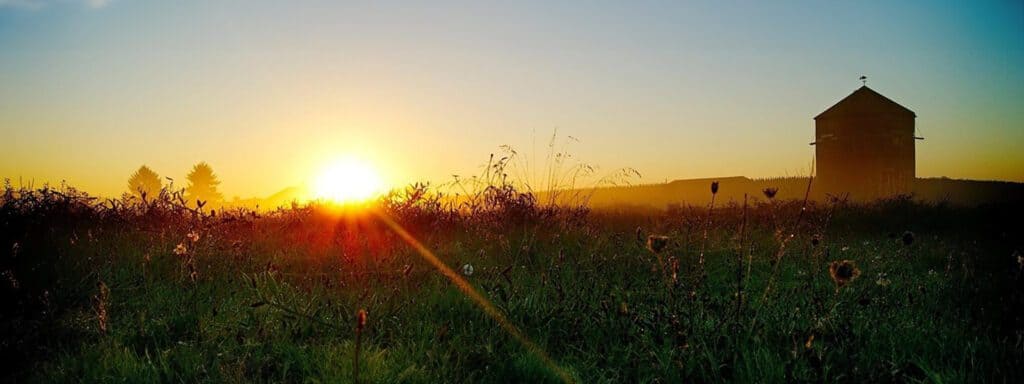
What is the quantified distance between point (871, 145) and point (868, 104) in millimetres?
2305

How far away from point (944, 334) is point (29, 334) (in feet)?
16.5

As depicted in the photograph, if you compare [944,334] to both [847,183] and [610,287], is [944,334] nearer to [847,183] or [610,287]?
[610,287]

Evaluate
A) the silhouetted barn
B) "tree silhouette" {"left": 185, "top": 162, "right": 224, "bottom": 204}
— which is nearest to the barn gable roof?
the silhouetted barn

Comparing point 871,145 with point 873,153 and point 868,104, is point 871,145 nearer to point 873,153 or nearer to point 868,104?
point 873,153

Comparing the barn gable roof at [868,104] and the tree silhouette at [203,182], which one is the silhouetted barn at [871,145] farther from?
the tree silhouette at [203,182]

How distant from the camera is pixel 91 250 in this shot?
5391 mm

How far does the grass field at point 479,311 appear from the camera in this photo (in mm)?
2621

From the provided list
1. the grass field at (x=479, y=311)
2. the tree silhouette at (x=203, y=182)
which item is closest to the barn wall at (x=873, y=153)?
the grass field at (x=479, y=311)

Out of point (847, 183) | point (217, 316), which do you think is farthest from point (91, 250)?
point (847, 183)

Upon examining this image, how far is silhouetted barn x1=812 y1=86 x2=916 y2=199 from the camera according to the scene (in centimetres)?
3145

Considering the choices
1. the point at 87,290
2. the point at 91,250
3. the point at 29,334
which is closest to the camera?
the point at 29,334

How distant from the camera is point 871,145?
31.4 meters

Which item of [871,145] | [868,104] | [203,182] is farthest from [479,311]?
[203,182]

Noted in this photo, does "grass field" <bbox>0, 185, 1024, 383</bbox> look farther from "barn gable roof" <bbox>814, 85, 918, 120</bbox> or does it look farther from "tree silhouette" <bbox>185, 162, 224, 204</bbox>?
"tree silhouette" <bbox>185, 162, 224, 204</bbox>
